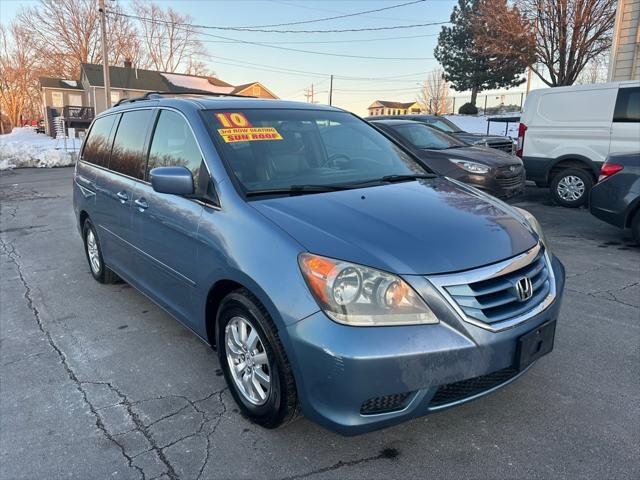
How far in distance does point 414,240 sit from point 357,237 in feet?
0.91

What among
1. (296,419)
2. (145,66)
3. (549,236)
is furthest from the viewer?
(145,66)

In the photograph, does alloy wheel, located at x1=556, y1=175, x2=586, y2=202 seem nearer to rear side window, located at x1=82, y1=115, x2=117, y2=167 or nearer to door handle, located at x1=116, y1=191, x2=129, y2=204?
rear side window, located at x1=82, y1=115, x2=117, y2=167

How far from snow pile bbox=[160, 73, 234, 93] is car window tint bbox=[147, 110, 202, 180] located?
43779 mm

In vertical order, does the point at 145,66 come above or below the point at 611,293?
above

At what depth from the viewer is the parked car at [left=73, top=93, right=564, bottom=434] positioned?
6.83ft

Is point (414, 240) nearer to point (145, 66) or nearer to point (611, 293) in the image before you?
point (611, 293)

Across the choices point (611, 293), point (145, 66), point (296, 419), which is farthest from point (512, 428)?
point (145, 66)

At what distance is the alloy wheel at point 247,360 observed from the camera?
2479 millimetres

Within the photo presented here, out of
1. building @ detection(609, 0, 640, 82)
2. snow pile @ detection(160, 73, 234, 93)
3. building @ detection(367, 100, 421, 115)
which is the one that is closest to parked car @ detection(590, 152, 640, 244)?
building @ detection(609, 0, 640, 82)

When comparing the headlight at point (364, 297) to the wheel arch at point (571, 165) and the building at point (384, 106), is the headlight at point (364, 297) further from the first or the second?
the building at point (384, 106)

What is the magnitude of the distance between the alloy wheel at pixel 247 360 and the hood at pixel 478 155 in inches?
236

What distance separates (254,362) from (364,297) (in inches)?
30.9

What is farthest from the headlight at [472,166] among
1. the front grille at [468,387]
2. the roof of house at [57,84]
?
the roof of house at [57,84]

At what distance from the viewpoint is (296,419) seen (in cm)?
247
